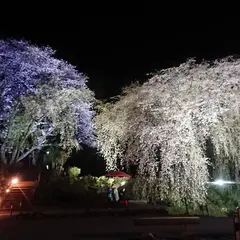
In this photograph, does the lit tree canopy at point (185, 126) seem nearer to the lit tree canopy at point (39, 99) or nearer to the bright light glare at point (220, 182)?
the bright light glare at point (220, 182)

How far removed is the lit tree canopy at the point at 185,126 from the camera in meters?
15.1

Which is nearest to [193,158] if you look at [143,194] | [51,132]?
[143,194]

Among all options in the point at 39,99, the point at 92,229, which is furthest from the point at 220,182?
the point at 39,99

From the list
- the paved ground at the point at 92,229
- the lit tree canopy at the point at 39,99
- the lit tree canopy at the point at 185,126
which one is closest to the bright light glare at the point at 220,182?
the lit tree canopy at the point at 185,126

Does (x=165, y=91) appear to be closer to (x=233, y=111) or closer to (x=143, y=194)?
(x=233, y=111)

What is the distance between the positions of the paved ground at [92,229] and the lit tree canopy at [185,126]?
5.71 feet

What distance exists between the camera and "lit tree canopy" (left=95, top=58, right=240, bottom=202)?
1506cm

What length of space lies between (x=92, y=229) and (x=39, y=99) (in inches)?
442

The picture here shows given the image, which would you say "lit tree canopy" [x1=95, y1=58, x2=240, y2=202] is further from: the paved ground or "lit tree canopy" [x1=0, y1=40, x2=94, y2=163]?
"lit tree canopy" [x1=0, y1=40, x2=94, y2=163]

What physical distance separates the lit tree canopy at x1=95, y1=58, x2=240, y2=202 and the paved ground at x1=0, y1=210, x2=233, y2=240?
174cm

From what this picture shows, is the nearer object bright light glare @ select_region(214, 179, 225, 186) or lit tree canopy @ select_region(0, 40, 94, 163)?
bright light glare @ select_region(214, 179, 225, 186)

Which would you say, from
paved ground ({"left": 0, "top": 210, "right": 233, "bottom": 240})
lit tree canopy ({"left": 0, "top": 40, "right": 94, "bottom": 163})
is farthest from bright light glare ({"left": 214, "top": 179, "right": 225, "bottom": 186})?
lit tree canopy ({"left": 0, "top": 40, "right": 94, "bottom": 163})

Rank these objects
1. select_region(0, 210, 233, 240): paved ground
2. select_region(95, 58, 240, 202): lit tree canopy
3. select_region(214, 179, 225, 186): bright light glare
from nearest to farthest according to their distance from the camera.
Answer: select_region(0, 210, 233, 240): paved ground
select_region(95, 58, 240, 202): lit tree canopy
select_region(214, 179, 225, 186): bright light glare

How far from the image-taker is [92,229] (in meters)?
14.0
